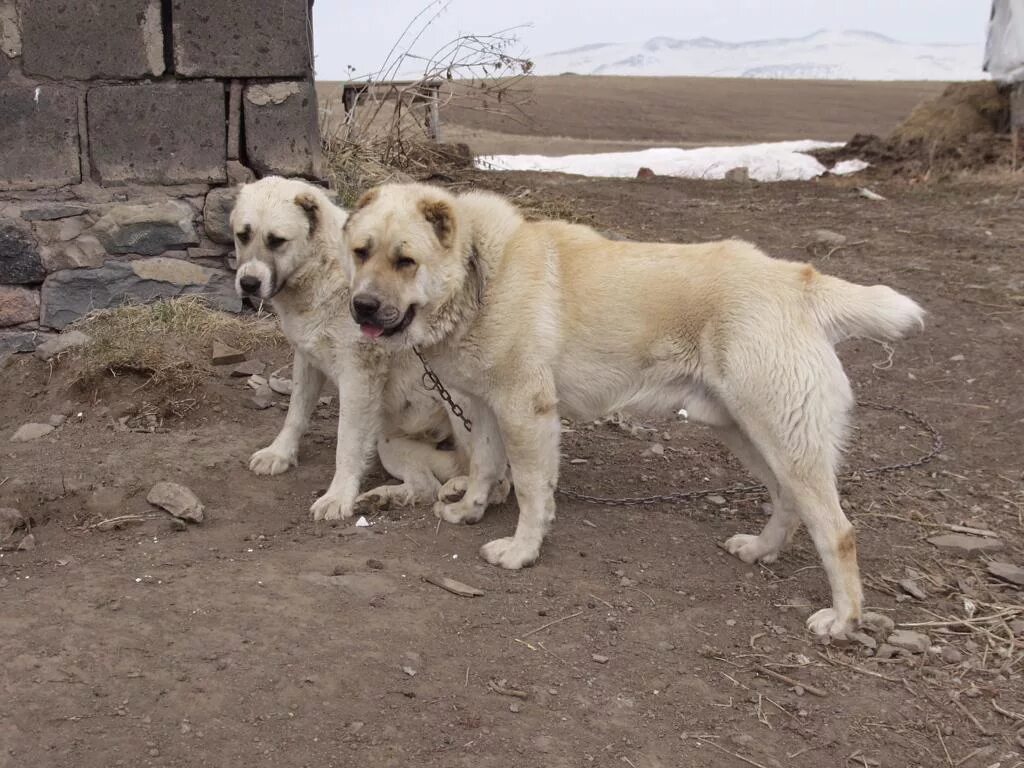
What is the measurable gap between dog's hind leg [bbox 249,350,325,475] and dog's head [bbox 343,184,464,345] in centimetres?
126

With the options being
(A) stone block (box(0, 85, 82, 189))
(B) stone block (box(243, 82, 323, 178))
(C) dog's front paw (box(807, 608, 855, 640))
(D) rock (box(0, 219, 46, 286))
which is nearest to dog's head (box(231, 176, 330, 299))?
(B) stone block (box(243, 82, 323, 178))

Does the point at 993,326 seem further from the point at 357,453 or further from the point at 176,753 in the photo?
the point at 176,753

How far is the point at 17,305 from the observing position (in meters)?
6.68

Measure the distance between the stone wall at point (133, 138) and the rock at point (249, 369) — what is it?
0.76 meters

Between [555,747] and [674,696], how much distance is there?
1.69 feet

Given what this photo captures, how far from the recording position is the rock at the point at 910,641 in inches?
148

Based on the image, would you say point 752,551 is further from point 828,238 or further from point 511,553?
point 828,238

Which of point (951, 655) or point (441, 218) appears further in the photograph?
point (441, 218)

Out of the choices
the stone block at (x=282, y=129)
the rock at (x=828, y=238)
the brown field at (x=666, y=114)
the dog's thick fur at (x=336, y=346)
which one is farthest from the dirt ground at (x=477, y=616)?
the brown field at (x=666, y=114)

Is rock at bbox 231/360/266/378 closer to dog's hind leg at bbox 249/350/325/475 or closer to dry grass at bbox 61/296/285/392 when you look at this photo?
dry grass at bbox 61/296/285/392

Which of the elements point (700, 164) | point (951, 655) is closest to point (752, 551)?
point (951, 655)

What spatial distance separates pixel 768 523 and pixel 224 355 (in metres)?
3.57

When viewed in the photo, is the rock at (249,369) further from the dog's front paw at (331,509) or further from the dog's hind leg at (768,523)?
the dog's hind leg at (768,523)

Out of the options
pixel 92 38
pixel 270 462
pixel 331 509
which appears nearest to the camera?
pixel 331 509
